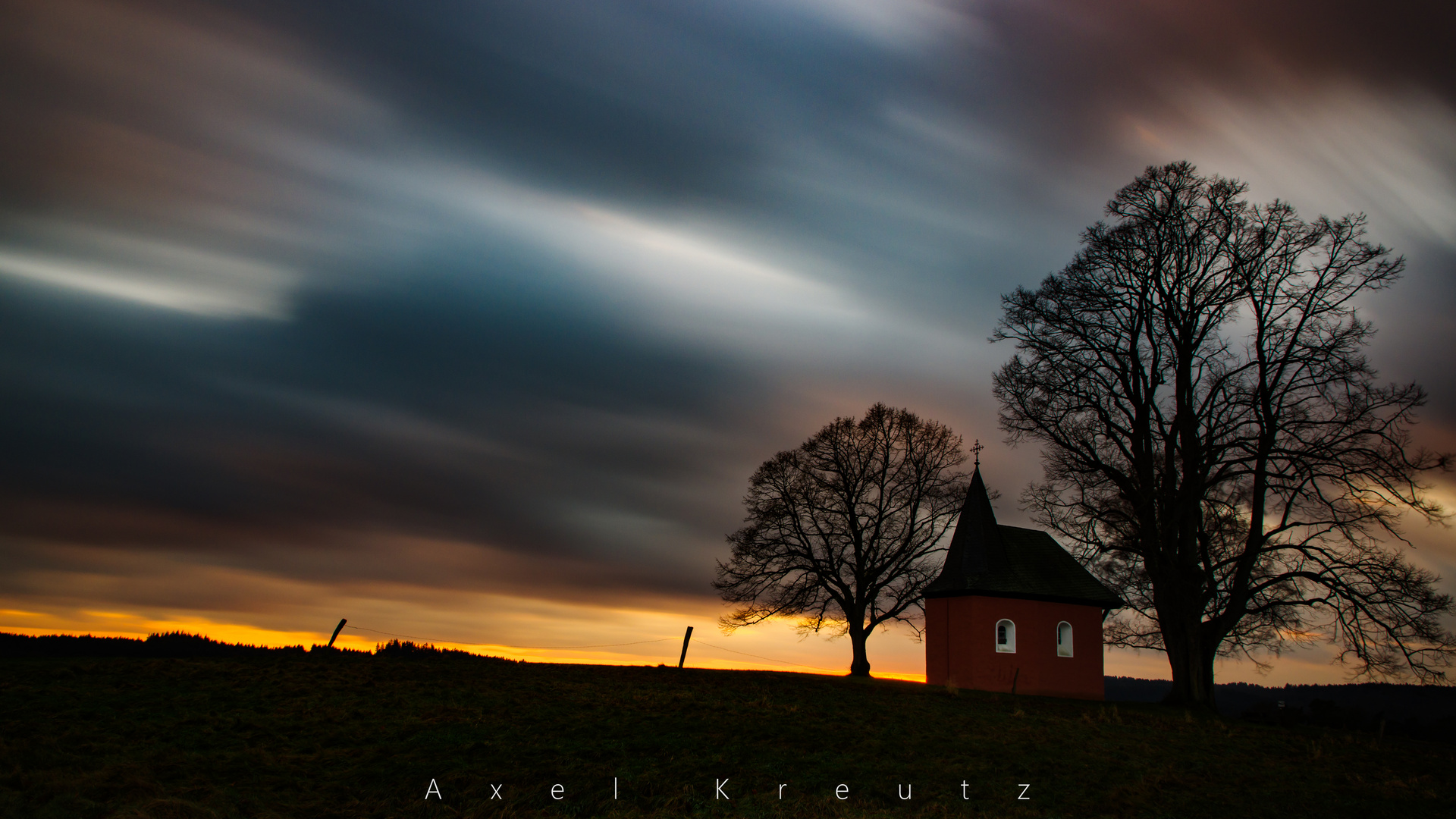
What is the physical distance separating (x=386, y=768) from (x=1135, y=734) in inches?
639

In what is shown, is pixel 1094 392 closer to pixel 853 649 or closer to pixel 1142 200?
pixel 1142 200

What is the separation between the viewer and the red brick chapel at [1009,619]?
1199 inches

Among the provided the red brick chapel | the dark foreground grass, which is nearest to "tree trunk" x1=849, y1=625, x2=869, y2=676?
the red brick chapel

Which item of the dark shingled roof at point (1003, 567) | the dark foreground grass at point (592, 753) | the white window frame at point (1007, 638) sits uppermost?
the dark shingled roof at point (1003, 567)

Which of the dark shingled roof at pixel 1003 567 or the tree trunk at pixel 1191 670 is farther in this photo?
the dark shingled roof at pixel 1003 567

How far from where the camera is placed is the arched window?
3067 centimetres

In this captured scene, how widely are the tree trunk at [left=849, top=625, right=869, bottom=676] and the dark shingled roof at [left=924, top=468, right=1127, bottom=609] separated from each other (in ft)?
14.6

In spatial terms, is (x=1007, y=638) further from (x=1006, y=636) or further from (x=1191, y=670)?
(x=1191, y=670)

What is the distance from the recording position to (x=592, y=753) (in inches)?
589

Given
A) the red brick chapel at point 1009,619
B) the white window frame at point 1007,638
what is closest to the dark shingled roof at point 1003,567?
the red brick chapel at point 1009,619

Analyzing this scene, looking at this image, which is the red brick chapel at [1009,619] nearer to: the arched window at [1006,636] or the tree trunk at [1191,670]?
the arched window at [1006,636]

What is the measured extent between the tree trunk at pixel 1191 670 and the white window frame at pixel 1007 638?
4.85 meters

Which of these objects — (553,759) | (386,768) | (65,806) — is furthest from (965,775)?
(65,806)

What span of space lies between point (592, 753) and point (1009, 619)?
65.8 feet
